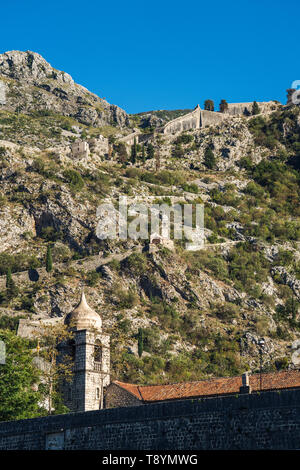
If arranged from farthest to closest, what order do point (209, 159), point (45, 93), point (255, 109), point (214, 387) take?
1. point (45, 93)
2. point (255, 109)
3. point (209, 159)
4. point (214, 387)

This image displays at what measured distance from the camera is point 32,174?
9688 cm

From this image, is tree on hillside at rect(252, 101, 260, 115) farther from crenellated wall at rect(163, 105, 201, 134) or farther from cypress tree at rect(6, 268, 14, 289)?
cypress tree at rect(6, 268, 14, 289)

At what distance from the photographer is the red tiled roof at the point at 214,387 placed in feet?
135

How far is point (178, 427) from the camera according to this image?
27406 millimetres

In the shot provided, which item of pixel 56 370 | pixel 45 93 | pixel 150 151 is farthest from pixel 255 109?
pixel 56 370

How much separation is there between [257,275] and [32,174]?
3007cm

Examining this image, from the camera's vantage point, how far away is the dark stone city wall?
25422 millimetres

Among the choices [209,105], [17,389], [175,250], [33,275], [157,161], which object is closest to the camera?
[17,389]

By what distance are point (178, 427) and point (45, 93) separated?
12478 centimetres

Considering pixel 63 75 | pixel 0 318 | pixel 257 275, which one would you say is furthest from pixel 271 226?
pixel 63 75

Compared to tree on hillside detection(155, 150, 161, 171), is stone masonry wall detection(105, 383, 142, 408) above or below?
below

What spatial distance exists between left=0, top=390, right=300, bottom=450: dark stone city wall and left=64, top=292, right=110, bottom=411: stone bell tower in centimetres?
1507

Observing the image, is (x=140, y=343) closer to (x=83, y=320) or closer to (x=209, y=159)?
(x=83, y=320)

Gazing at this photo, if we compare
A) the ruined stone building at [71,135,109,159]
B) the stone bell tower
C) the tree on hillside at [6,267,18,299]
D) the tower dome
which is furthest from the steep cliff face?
the stone bell tower
